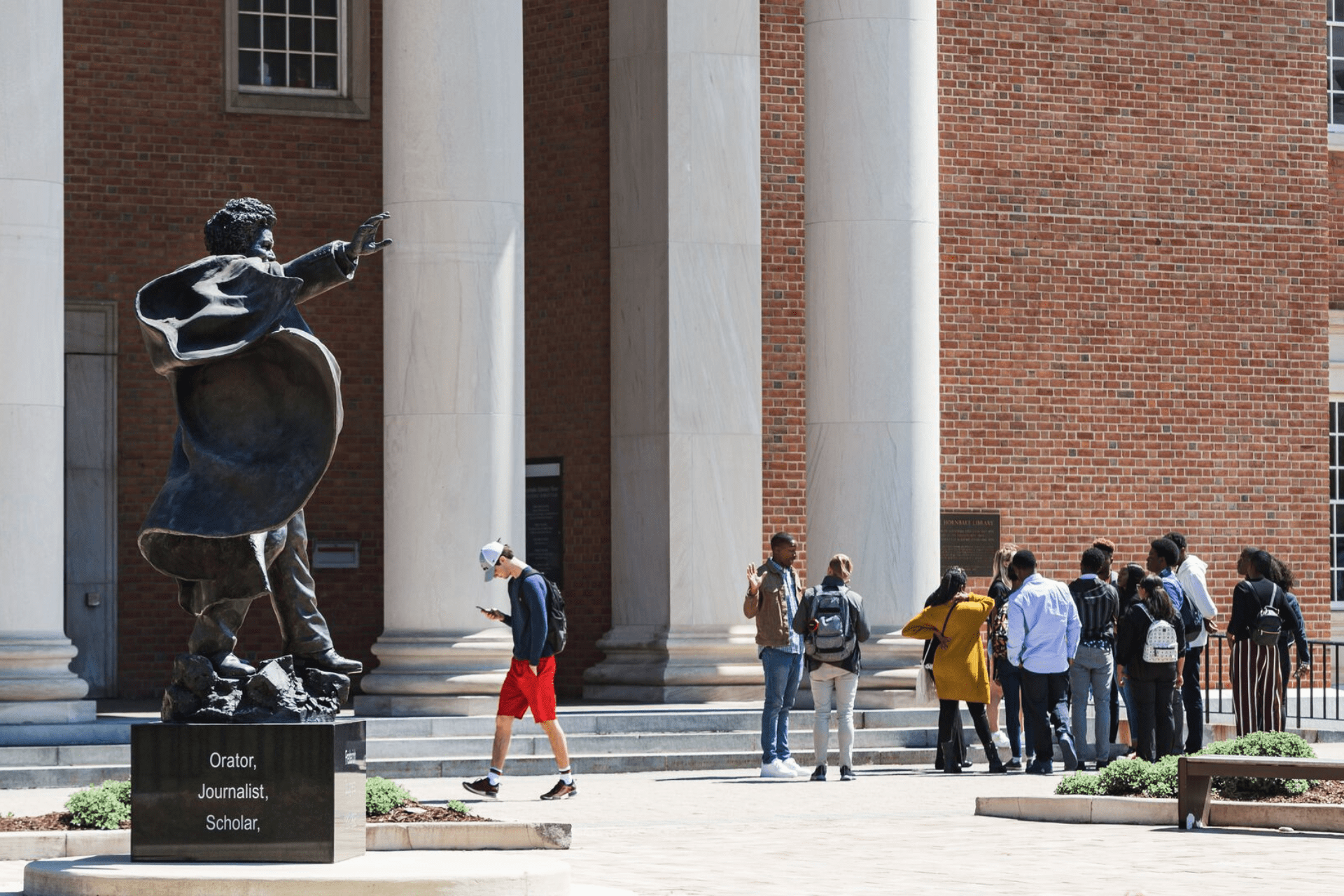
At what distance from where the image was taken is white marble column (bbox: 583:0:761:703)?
20203 mm

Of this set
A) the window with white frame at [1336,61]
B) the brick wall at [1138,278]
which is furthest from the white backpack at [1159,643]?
the window with white frame at [1336,61]

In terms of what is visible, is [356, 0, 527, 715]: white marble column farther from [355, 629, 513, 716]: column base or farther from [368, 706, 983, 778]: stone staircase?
[368, 706, 983, 778]: stone staircase

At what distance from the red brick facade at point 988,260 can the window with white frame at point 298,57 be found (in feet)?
0.58

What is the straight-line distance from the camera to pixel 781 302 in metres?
21.6

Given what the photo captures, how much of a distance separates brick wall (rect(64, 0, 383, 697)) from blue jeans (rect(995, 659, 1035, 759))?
7.36m

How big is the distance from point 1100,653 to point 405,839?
765 centimetres

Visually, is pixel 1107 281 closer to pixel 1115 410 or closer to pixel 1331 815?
pixel 1115 410

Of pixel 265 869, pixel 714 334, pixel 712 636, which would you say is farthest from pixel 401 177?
pixel 265 869

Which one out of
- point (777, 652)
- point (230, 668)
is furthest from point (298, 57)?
point (230, 668)

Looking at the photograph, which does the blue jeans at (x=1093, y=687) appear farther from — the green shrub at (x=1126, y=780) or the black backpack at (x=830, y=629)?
the green shrub at (x=1126, y=780)

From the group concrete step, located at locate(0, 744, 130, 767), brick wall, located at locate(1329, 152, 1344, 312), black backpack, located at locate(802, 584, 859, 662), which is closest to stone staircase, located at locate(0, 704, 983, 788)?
concrete step, located at locate(0, 744, 130, 767)

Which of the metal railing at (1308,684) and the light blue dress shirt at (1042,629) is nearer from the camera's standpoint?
the light blue dress shirt at (1042,629)

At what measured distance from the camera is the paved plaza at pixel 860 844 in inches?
417

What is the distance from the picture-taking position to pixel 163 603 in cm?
2209
